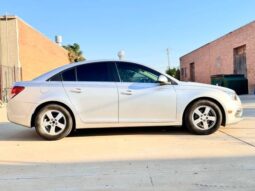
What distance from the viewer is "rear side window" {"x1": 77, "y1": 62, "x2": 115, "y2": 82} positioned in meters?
8.01

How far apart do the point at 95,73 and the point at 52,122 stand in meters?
1.30

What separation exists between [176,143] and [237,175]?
88.1 inches

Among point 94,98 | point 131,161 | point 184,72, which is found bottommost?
point 131,161

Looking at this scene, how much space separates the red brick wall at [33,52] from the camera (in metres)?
22.8

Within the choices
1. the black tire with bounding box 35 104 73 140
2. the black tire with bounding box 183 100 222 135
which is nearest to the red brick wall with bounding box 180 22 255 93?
the black tire with bounding box 183 100 222 135

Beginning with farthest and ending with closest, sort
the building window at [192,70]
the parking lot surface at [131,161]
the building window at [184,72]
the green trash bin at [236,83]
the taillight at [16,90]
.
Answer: the building window at [184,72], the building window at [192,70], the green trash bin at [236,83], the taillight at [16,90], the parking lot surface at [131,161]

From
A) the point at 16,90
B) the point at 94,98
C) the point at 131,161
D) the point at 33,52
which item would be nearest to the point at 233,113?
the point at 94,98

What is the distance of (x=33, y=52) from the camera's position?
25312 mm

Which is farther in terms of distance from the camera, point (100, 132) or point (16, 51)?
point (16, 51)

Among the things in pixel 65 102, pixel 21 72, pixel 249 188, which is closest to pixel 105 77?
pixel 65 102

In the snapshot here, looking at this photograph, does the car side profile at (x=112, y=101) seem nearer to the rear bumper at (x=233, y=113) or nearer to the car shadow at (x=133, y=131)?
the rear bumper at (x=233, y=113)

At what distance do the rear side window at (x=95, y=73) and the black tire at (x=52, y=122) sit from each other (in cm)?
77

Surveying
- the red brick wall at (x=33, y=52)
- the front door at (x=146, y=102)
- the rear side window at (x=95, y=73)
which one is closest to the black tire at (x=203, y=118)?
the front door at (x=146, y=102)

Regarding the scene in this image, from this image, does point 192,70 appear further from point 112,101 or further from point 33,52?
point 112,101
